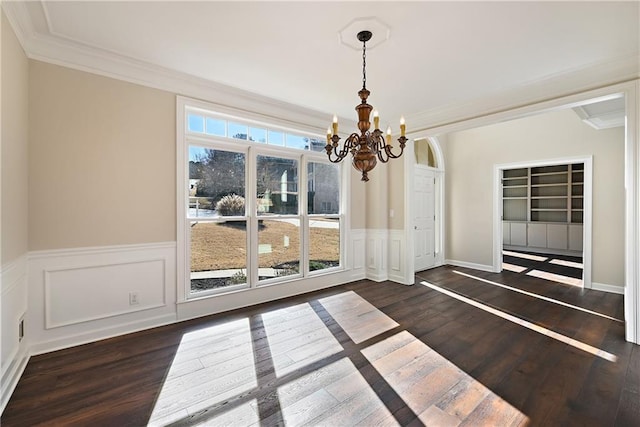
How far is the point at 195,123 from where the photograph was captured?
3.39 meters

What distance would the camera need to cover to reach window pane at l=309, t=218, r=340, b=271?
4.56 meters

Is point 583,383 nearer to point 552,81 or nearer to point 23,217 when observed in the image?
point 552,81

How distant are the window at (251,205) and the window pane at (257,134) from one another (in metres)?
0.01

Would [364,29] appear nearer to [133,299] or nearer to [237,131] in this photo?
[237,131]

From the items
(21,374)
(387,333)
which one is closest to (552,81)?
(387,333)

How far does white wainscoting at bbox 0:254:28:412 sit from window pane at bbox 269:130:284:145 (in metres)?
2.80

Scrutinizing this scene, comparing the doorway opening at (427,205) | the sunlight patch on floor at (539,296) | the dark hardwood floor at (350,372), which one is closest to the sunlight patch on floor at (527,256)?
the doorway opening at (427,205)

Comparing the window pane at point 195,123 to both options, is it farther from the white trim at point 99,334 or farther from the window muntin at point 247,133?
the white trim at point 99,334

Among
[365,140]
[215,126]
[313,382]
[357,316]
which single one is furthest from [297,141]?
[313,382]

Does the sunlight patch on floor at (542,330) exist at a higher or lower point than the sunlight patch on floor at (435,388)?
higher

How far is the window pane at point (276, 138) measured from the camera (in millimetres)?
4035

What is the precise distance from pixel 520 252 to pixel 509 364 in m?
6.87

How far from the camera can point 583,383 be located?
2109 mm

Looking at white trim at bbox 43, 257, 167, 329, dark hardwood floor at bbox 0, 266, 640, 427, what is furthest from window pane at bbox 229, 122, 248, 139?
dark hardwood floor at bbox 0, 266, 640, 427
